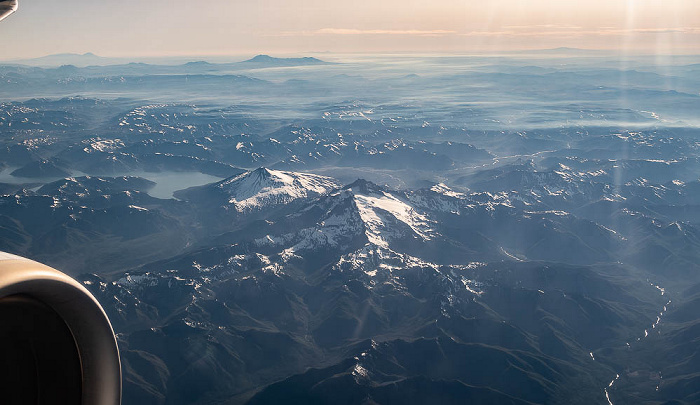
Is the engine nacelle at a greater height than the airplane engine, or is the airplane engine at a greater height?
the airplane engine

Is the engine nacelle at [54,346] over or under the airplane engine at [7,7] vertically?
under

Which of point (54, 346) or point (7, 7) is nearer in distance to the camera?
point (54, 346)

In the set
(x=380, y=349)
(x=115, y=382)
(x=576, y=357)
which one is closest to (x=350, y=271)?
(x=380, y=349)

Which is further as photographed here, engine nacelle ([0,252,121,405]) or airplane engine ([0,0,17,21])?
airplane engine ([0,0,17,21])

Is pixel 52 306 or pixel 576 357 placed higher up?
pixel 52 306

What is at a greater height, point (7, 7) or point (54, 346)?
point (7, 7)

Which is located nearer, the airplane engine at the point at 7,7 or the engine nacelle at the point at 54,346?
the engine nacelle at the point at 54,346

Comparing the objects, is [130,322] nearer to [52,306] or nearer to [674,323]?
[674,323]

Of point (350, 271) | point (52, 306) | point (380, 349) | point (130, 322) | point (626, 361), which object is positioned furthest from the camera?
point (350, 271)
